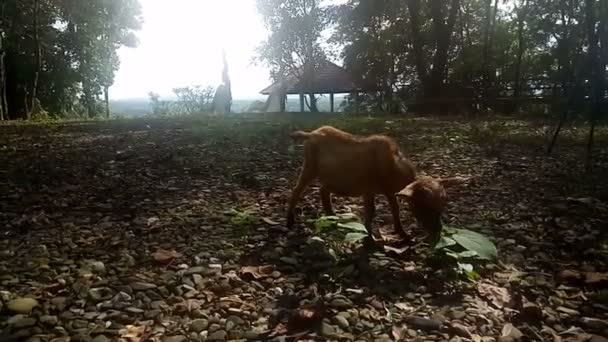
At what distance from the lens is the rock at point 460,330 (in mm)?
3137

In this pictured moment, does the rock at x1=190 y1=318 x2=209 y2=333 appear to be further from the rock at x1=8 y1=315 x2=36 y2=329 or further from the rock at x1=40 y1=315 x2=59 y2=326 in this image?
the rock at x1=8 y1=315 x2=36 y2=329

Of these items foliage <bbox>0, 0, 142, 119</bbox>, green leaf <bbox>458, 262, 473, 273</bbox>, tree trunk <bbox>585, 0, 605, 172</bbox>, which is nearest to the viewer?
green leaf <bbox>458, 262, 473, 273</bbox>

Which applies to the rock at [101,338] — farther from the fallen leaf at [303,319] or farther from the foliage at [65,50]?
the foliage at [65,50]

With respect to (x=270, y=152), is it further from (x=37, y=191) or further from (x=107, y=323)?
(x=107, y=323)

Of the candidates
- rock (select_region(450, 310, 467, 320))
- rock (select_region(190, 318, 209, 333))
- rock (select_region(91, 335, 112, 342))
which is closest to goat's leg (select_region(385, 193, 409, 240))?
rock (select_region(450, 310, 467, 320))

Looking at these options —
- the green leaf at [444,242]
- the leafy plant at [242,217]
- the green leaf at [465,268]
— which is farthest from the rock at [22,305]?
the green leaf at [465,268]

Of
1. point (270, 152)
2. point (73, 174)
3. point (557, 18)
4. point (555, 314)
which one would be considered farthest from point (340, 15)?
point (555, 314)

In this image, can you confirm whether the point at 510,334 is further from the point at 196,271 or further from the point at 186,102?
the point at 186,102

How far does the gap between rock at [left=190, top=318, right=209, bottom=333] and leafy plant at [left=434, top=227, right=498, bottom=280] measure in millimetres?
1903

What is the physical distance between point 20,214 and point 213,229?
6.91 ft

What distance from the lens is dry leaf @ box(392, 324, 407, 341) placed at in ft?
10.3

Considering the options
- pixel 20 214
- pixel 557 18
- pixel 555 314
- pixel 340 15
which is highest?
pixel 340 15

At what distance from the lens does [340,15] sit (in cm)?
3503

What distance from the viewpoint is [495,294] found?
3734mm
